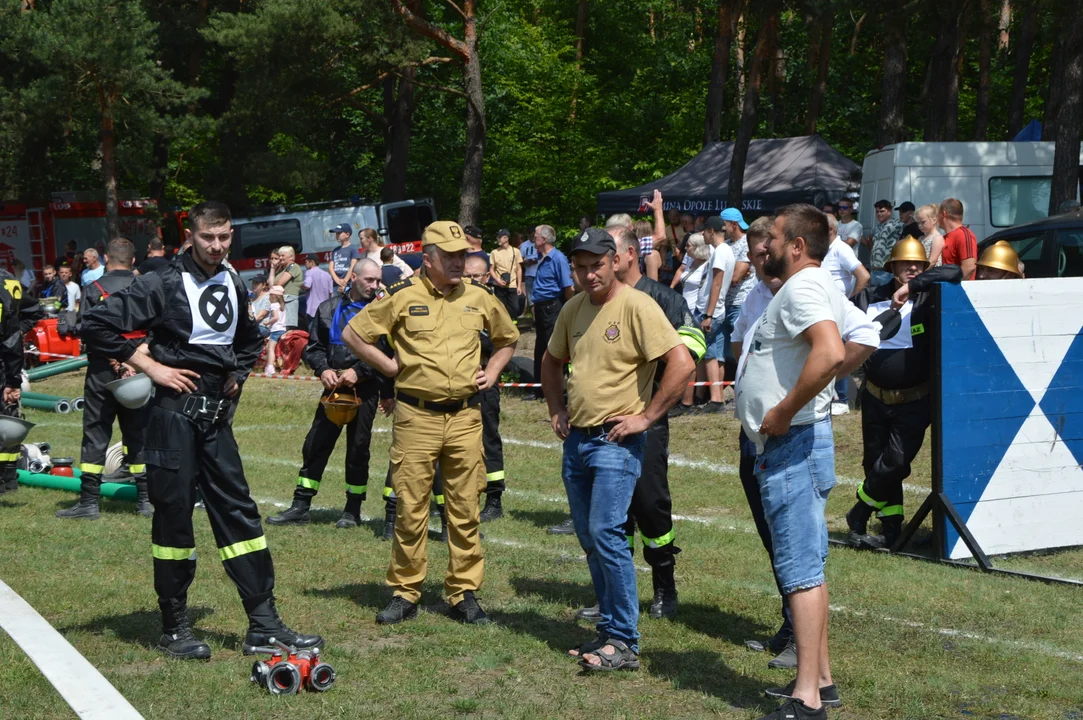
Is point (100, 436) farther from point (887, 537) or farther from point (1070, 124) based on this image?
point (1070, 124)

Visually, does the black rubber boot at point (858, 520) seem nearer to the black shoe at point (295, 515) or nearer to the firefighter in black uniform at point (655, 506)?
the firefighter in black uniform at point (655, 506)

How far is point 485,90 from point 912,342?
32282mm

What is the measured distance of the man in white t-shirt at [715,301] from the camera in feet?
42.1

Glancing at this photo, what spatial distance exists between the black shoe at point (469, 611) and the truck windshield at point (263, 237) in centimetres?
2017

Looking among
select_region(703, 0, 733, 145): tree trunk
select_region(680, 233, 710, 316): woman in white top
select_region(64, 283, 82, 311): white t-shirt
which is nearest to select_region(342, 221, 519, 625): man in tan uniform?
select_region(680, 233, 710, 316): woman in white top

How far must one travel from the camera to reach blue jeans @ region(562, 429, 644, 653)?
18.1 feet

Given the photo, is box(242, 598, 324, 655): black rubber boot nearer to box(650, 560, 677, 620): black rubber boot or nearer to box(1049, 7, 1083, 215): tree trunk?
box(650, 560, 677, 620): black rubber boot

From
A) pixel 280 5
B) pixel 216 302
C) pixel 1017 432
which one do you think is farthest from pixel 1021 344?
pixel 280 5

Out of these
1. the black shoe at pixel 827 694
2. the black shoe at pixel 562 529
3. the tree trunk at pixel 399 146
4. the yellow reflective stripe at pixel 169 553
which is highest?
the tree trunk at pixel 399 146

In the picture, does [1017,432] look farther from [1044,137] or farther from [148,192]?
[148,192]

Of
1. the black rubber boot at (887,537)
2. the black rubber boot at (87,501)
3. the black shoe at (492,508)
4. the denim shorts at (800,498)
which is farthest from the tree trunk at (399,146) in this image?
the denim shorts at (800,498)

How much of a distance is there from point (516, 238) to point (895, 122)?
786cm

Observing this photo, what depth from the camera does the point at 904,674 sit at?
5336mm

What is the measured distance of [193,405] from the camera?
219 inches
